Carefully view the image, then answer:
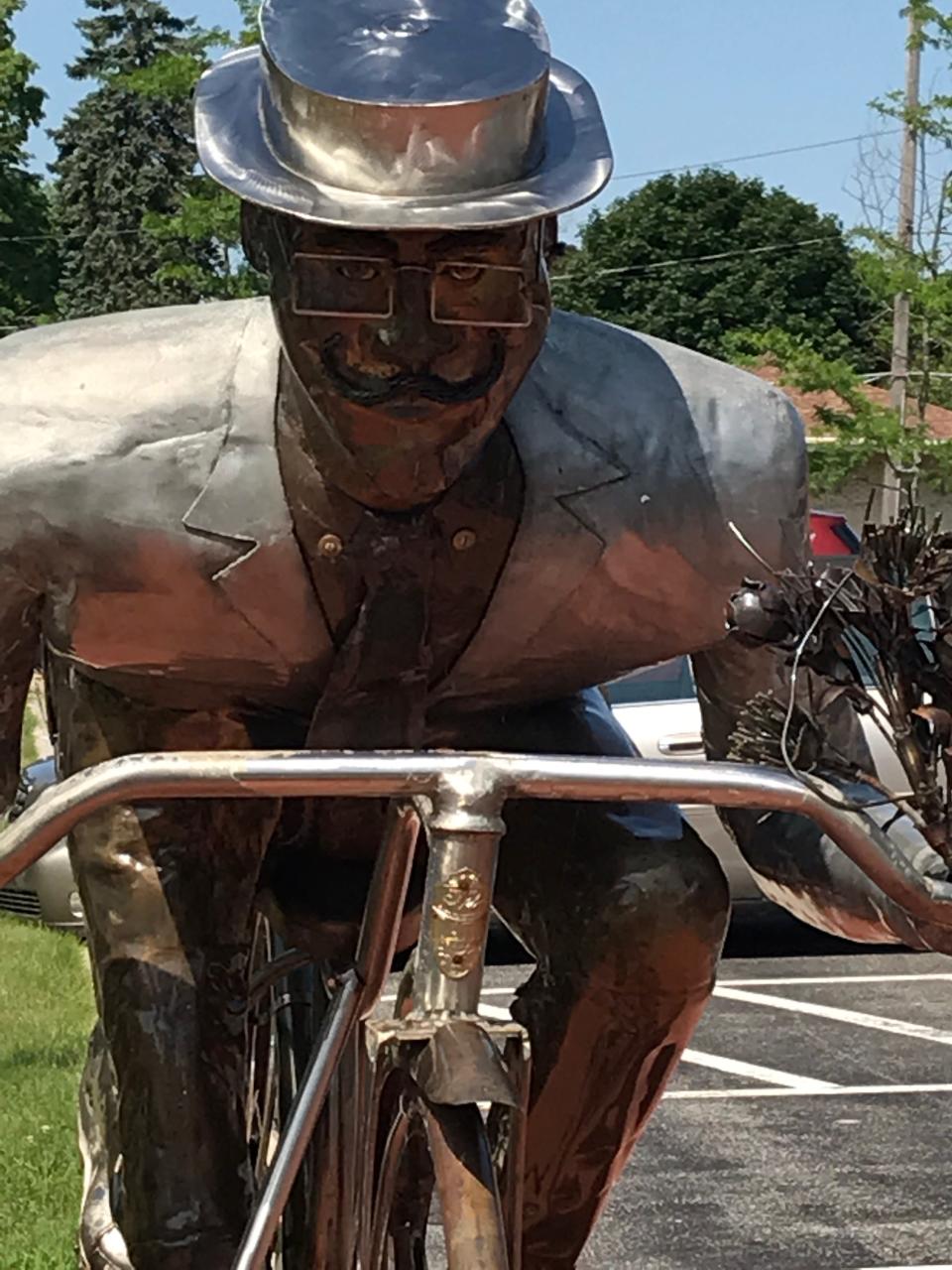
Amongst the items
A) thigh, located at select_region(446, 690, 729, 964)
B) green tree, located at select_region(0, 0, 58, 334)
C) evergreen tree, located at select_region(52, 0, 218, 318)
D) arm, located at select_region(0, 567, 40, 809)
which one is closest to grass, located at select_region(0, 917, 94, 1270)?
arm, located at select_region(0, 567, 40, 809)

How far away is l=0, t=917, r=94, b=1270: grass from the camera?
5.14m

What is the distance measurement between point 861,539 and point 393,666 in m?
0.83

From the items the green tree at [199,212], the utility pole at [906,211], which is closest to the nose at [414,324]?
the green tree at [199,212]

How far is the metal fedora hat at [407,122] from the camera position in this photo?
252 cm

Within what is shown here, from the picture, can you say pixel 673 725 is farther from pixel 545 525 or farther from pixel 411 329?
pixel 411 329

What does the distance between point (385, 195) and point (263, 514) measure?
0.46 m

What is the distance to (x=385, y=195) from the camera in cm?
252

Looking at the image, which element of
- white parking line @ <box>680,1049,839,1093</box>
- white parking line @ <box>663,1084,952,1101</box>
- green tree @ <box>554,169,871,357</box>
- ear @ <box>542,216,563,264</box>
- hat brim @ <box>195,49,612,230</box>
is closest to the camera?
hat brim @ <box>195,49,612,230</box>

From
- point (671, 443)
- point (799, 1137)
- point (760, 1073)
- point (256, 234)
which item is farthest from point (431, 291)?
point (760, 1073)

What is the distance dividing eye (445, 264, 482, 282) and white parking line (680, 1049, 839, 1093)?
5.00 m

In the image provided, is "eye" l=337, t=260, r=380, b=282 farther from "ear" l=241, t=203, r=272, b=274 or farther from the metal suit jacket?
the metal suit jacket

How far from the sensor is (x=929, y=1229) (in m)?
5.57

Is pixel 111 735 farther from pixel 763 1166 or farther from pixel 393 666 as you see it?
pixel 763 1166

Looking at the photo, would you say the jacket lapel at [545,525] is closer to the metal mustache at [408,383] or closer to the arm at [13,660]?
the metal mustache at [408,383]
